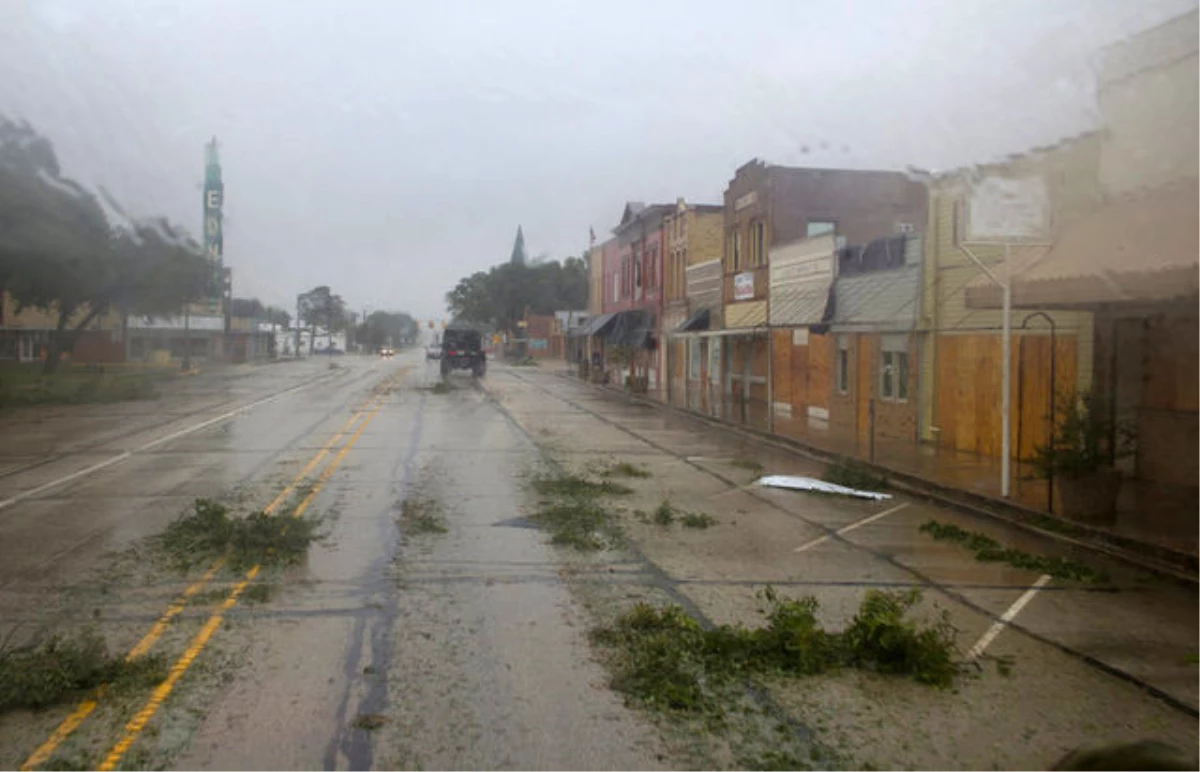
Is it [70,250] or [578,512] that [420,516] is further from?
[70,250]

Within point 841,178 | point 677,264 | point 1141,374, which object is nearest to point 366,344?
point 677,264

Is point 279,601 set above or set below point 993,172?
below

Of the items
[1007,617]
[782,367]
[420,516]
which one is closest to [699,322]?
[782,367]

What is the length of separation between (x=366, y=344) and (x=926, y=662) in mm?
188387

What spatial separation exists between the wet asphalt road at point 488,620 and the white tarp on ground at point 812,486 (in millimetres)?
507

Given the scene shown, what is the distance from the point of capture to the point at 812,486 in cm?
1627

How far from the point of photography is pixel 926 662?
22.5 feet

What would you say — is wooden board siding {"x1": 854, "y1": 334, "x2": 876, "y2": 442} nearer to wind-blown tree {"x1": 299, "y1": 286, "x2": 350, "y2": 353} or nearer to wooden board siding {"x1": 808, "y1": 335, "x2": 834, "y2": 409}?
wooden board siding {"x1": 808, "y1": 335, "x2": 834, "y2": 409}

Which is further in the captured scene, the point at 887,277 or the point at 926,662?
the point at 887,277

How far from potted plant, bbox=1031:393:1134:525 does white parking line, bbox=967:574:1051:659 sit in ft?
9.23

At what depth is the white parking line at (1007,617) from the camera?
759 centimetres

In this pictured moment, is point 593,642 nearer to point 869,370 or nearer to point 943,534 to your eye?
point 943,534

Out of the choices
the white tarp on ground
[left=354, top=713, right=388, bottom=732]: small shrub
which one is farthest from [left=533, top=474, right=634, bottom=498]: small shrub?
[left=354, top=713, right=388, bottom=732]: small shrub

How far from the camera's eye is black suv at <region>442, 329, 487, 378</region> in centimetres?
6275
